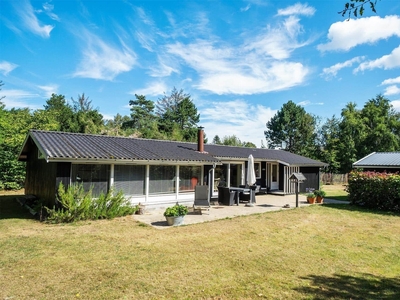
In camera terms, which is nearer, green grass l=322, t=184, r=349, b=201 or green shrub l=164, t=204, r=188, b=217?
green shrub l=164, t=204, r=188, b=217

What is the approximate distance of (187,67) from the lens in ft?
73.6

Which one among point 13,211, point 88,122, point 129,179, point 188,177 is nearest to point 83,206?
point 129,179

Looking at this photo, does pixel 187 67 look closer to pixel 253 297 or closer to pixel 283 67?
pixel 283 67

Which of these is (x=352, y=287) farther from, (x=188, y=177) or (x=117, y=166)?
(x=188, y=177)

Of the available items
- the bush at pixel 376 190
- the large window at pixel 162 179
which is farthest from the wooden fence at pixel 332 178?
the large window at pixel 162 179

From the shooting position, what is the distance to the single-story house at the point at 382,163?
53.8ft

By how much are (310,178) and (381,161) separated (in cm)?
514

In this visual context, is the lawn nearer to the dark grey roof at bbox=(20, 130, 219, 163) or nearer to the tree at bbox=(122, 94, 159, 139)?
the dark grey roof at bbox=(20, 130, 219, 163)

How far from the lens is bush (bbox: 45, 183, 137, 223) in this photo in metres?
9.07

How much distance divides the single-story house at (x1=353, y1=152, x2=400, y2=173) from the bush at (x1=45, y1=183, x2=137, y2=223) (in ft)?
53.4

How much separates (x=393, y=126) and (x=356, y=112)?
5.76 metres

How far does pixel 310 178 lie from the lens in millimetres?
21109

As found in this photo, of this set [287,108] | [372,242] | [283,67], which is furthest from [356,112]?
[372,242]

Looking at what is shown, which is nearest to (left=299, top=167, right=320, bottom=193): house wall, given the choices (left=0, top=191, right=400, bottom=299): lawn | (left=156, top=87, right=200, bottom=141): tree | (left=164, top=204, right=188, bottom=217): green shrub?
(left=0, top=191, right=400, bottom=299): lawn
